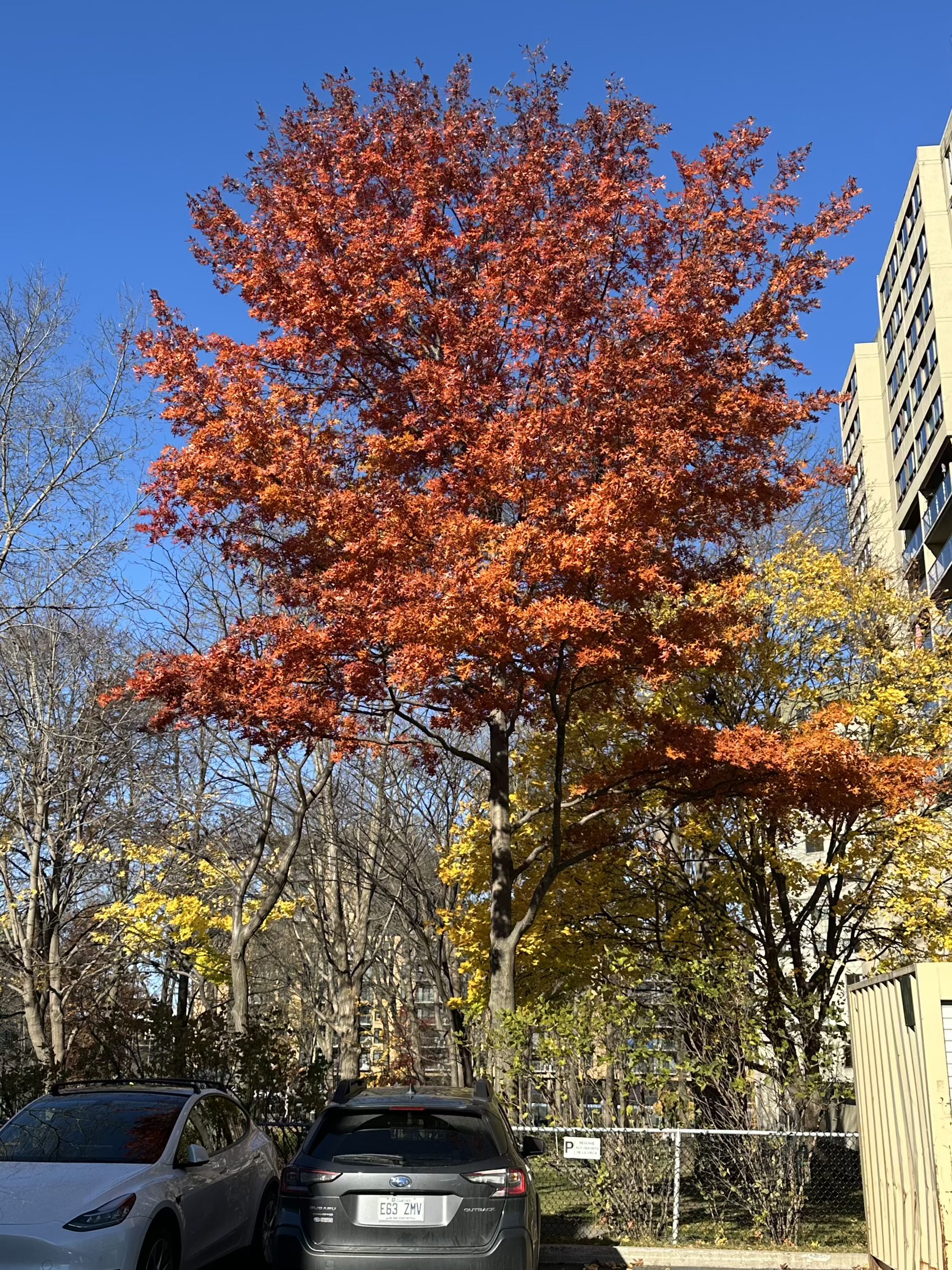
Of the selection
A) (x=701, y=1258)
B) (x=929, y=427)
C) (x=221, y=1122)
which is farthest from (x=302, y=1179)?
(x=929, y=427)

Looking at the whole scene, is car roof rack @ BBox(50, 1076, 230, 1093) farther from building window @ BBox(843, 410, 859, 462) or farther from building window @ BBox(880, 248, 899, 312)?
building window @ BBox(880, 248, 899, 312)

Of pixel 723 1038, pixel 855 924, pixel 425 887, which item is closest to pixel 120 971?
pixel 425 887

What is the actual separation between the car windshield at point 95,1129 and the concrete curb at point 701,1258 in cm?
366

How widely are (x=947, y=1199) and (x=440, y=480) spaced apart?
8271 mm

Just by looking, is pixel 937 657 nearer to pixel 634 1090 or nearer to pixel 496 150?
pixel 634 1090

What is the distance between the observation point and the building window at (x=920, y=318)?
43469mm

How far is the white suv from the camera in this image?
5734 mm

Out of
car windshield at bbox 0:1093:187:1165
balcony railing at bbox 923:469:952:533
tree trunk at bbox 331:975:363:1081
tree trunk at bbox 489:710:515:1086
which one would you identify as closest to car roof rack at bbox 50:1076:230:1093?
car windshield at bbox 0:1093:187:1165

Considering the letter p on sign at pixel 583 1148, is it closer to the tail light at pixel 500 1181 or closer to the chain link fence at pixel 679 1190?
the chain link fence at pixel 679 1190

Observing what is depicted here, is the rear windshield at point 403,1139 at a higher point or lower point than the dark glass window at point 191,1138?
higher

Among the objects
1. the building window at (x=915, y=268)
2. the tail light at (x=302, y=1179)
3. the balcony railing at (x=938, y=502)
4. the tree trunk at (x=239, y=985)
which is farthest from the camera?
the building window at (x=915, y=268)

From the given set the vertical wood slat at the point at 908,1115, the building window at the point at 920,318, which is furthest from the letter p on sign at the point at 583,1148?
the building window at the point at 920,318

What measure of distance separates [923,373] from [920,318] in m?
2.43

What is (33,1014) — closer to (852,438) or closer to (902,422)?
(902,422)
